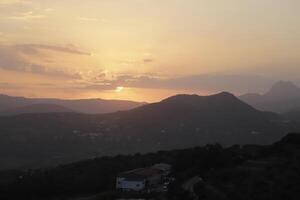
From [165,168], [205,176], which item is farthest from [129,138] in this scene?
[205,176]

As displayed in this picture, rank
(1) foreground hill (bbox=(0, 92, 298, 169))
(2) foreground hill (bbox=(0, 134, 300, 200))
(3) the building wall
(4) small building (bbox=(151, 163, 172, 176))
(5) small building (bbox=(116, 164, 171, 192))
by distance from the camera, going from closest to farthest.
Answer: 1. (2) foreground hill (bbox=(0, 134, 300, 200))
2. (3) the building wall
3. (5) small building (bbox=(116, 164, 171, 192))
4. (4) small building (bbox=(151, 163, 172, 176))
5. (1) foreground hill (bbox=(0, 92, 298, 169))

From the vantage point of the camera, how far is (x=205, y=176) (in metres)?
55.2

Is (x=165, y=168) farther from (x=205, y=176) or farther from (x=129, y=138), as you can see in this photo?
(x=129, y=138)

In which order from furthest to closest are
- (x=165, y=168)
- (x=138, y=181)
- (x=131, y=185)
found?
(x=165, y=168)
(x=131, y=185)
(x=138, y=181)

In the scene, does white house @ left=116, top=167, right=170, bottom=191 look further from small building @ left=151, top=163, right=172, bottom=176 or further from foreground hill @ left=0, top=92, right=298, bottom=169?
foreground hill @ left=0, top=92, right=298, bottom=169

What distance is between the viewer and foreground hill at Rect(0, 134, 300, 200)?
1768 inches

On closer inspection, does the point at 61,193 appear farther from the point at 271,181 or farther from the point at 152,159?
the point at 271,181

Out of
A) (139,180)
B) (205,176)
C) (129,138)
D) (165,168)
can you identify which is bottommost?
(129,138)

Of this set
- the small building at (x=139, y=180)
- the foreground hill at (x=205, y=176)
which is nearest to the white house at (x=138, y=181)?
the small building at (x=139, y=180)

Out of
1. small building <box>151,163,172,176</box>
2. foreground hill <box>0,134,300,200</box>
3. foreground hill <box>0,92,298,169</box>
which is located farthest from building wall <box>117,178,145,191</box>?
foreground hill <box>0,92,298,169</box>

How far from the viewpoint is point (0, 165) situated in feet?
484

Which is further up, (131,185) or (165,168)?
(165,168)

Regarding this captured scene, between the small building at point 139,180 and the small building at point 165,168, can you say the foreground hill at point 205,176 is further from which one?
the small building at point 139,180

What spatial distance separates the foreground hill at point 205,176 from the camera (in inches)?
1768
